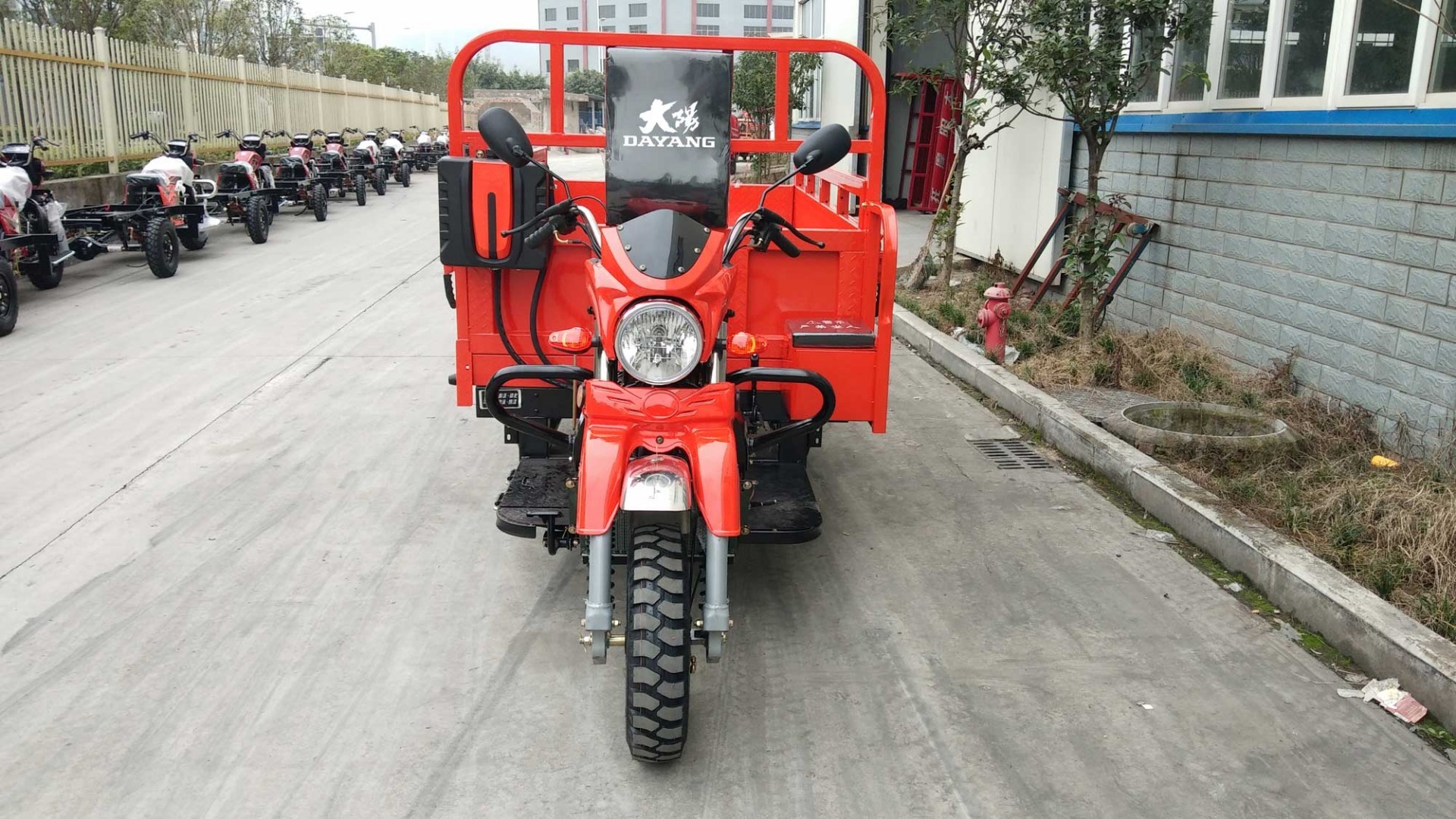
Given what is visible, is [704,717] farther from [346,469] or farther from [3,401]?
[3,401]

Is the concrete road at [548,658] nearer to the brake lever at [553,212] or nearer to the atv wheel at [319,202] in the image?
the brake lever at [553,212]

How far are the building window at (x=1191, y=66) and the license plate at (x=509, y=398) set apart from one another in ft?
17.1

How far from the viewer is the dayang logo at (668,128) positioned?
429cm

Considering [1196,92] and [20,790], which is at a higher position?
[1196,92]

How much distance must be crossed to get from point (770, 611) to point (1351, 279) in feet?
13.3

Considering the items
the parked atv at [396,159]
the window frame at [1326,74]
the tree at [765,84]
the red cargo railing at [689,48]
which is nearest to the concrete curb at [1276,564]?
the red cargo railing at [689,48]

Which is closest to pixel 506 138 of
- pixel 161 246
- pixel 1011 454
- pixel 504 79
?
pixel 1011 454

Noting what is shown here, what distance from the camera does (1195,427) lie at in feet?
21.5

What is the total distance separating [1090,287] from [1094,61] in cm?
151

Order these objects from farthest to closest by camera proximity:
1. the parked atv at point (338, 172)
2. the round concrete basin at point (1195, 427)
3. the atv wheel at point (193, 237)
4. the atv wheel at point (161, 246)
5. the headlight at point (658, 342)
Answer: the parked atv at point (338, 172) → the atv wheel at point (193, 237) → the atv wheel at point (161, 246) → the round concrete basin at point (1195, 427) → the headlight at point (658, 342)

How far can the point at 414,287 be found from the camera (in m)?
12.3

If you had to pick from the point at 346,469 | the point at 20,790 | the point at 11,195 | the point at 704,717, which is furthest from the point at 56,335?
the point at 704,717

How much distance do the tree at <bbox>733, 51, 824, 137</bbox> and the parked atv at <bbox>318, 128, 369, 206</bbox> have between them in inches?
292

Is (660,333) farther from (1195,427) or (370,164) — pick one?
(370,164)
